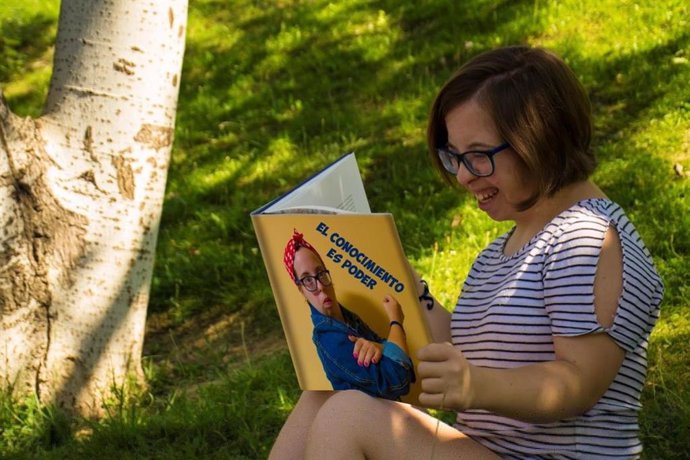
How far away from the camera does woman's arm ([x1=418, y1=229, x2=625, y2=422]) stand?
2.06 m

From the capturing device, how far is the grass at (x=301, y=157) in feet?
12.3

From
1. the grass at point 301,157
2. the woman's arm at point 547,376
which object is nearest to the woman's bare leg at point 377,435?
the woman's arm at point 547,376

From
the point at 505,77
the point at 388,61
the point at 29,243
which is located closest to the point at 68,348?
the point at 29,243

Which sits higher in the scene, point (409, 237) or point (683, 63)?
point (683, 63)

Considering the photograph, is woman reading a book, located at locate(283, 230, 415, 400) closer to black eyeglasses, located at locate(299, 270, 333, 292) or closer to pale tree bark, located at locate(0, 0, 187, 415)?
black eyeglasses, located at locate(299, 270, 333, 292)

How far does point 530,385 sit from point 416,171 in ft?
10.4

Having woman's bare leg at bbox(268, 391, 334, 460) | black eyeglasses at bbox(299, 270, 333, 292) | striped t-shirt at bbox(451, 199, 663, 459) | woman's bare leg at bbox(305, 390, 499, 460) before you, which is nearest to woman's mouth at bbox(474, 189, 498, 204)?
striped t-shirt at bbox(451, 199, 663, 459)

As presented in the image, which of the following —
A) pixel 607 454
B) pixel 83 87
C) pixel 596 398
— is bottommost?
pixel 607 454

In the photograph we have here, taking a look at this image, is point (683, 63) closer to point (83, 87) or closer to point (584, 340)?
point (83, 87)

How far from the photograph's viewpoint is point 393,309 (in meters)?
2.29

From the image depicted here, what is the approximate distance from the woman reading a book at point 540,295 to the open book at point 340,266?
0.45 ft

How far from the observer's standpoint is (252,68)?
6.53 m

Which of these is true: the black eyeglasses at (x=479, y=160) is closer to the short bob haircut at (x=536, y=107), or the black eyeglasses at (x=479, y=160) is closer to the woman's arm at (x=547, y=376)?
the short bob haircut at (x=536, y=107)

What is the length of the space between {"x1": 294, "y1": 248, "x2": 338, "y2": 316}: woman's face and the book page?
0.11 m
